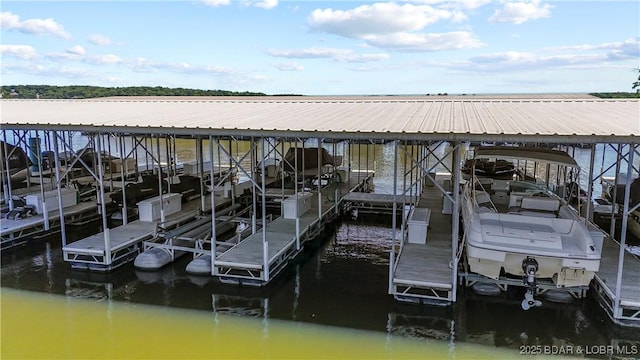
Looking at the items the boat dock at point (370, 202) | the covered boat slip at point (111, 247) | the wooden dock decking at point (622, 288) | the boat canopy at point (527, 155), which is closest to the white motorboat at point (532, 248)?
the wooden dock decking at point (622, 288)

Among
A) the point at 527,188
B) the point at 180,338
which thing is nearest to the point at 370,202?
the point at 527,188

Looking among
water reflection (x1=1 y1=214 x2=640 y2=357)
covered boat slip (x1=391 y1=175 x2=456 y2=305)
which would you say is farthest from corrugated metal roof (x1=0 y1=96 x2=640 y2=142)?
water reflection (x1=1 y1=214 x2=640 y2=357)

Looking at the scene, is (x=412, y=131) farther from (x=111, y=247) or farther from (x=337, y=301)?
(x=111, y=247)

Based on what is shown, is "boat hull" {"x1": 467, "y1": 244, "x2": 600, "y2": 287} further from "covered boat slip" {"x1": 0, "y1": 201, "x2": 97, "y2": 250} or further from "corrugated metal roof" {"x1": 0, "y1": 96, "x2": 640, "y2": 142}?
"covered boat slip" {"x1": 0, "y1": 201, "x2": 97, "y2": 250}

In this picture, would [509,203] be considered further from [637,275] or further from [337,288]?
[337,288]

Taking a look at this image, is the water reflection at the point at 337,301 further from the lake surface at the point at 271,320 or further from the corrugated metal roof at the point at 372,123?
the corrugated metal roof at the point at 372,123

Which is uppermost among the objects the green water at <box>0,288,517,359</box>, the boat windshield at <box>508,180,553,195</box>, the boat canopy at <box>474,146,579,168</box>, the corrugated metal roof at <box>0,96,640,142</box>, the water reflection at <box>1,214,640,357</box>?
the corrugated metal roof at <box>0,96,640,142</box>

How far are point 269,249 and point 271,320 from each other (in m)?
1.93

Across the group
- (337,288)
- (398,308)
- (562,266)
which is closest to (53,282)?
(337,288)

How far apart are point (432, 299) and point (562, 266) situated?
2.00 meters

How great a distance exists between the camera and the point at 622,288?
6.94m

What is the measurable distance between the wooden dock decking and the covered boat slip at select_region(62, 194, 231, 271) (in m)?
8.53

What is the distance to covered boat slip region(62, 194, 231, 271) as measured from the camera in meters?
8.95

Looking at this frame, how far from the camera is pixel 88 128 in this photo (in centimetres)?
839
